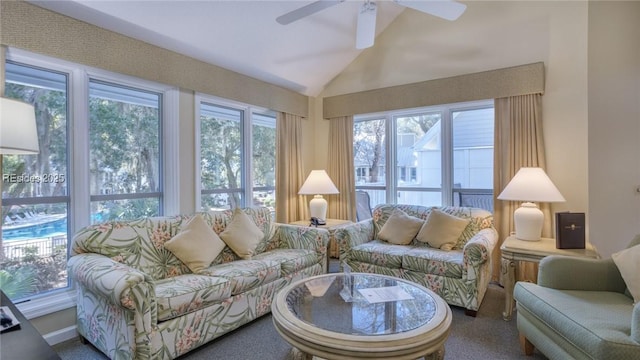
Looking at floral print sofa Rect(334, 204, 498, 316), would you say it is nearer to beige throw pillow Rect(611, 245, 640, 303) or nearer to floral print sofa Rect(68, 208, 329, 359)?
floral print sofa Rect(68, 208, 329, 359)

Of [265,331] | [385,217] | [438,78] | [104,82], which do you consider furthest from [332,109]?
[265,331]

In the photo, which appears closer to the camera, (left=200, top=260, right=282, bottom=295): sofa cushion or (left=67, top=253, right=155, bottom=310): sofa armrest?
(left=67, top=253, right=155, bottom=310): sofa armrest

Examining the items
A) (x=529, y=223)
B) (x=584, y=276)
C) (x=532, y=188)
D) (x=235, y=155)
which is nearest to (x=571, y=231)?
(x=529, y=223)

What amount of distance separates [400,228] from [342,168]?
1400 mm

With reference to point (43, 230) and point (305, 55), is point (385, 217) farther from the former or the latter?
point (43, 230)

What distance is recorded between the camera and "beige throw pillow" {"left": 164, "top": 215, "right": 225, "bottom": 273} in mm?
2541

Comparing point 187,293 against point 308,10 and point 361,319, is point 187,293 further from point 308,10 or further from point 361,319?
point 308,10

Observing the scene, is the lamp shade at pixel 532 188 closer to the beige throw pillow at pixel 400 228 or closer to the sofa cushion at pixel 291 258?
the beige throw pillow at pixel 400 228

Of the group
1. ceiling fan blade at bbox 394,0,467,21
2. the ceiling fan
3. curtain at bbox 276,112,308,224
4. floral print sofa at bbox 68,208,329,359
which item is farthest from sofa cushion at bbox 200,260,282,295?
ceiling fan blade at bbox 394,0,467,21

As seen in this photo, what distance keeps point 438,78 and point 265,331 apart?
3240 millimetres

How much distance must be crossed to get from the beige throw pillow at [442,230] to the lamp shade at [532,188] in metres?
0.51

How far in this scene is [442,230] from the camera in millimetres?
3209

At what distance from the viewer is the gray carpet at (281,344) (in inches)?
84.1

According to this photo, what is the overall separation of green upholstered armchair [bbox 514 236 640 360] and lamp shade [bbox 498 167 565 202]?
0.68 meters
